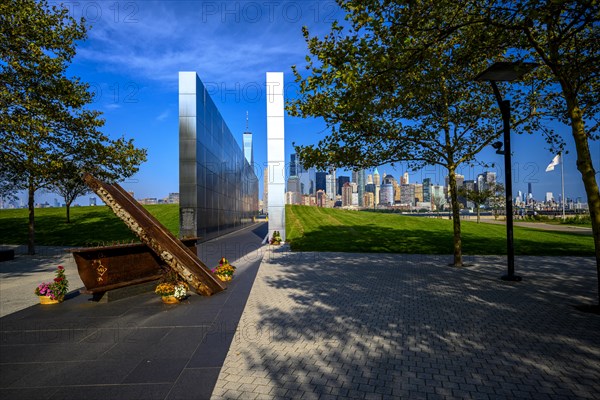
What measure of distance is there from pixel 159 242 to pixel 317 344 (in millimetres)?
5561

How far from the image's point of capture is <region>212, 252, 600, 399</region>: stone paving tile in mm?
4660

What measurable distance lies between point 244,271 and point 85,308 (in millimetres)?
6396

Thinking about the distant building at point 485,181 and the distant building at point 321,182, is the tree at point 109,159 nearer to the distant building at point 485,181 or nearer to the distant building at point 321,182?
the distant building at point 485,181

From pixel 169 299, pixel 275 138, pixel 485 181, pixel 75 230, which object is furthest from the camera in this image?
pixel 485 181

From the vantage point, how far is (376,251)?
20.7m

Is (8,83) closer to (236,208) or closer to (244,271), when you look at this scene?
(244,271)

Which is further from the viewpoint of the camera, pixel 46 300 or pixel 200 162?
pixel 200 162

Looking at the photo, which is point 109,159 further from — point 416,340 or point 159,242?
point 416,340

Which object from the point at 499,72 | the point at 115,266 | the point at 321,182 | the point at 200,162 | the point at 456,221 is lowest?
the point at 115,266

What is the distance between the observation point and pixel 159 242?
9266 mm

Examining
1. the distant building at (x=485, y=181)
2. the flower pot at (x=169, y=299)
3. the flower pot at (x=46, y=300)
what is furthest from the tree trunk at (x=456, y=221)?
the distant building at (x=485, y=181)

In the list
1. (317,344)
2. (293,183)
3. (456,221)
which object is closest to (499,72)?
(456,221)

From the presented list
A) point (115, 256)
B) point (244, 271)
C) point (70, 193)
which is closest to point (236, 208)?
point (70, 193)

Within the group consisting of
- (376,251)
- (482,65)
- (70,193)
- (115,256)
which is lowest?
(376,251)
